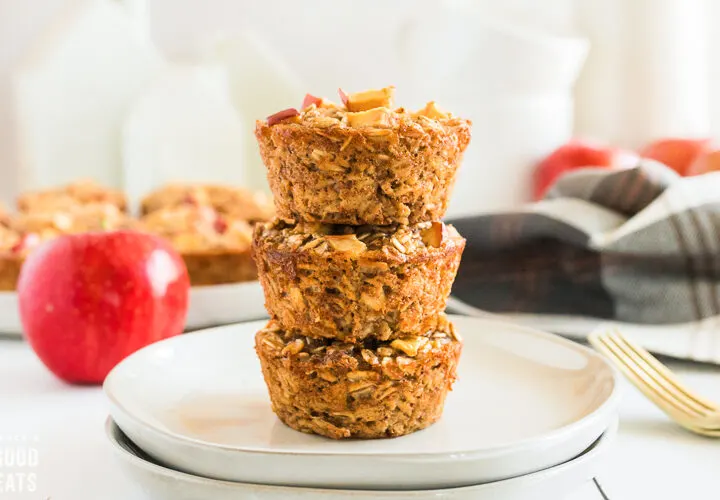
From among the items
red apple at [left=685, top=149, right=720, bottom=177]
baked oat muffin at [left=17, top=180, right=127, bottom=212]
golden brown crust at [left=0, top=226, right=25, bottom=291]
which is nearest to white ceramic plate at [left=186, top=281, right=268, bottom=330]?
golden brown crust at [left=0, top=226, right=25, bottom=291]

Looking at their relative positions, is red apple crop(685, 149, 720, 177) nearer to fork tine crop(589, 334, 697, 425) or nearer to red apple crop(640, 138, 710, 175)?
red apple crop(640, 138, 710, 175)

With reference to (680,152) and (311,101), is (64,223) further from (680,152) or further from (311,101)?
(680,152)

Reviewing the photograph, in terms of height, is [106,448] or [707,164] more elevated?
[707,164]

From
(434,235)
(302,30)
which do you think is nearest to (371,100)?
(434,235)

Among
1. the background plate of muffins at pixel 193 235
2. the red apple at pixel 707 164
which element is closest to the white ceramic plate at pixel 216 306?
the background plate of muffins at pixel 193 235

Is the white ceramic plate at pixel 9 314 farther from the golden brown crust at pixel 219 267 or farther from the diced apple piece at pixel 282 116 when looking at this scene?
the diced apple piece at pixel 282 116

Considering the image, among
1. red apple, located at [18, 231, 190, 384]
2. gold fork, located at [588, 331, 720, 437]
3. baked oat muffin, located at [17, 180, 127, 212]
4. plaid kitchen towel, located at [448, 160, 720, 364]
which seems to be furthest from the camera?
baked oat muffin, located at [17, 180, 127, 212]
